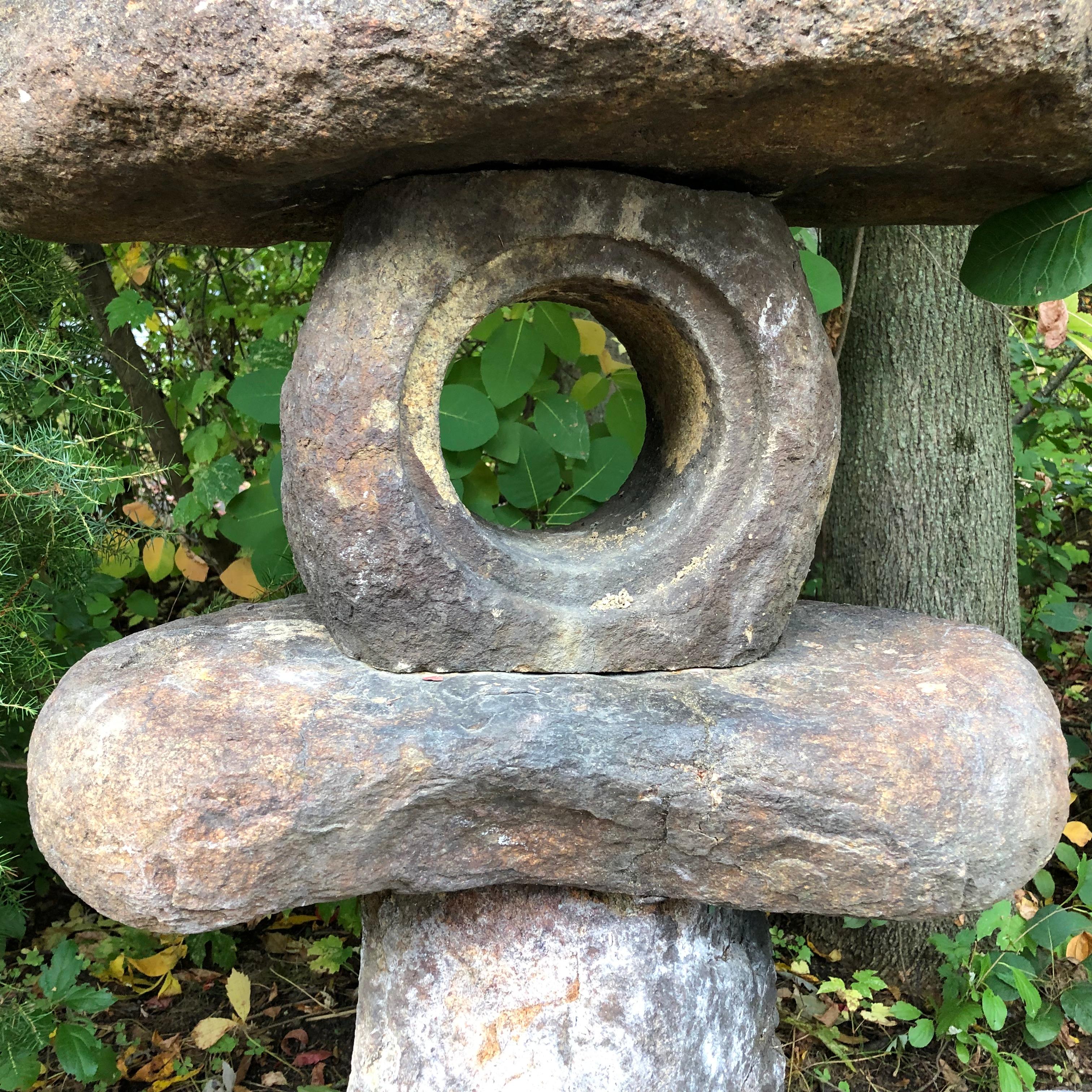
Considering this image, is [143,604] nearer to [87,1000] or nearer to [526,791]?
[87,1000]

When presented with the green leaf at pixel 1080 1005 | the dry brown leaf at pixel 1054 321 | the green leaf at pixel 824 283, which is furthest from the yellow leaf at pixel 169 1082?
the dry brown leaf at pixel 1054 321

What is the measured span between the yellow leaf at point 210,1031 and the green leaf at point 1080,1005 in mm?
1903

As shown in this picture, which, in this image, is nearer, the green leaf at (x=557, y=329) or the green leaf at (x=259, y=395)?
the green leaf at (x=259, y=395)

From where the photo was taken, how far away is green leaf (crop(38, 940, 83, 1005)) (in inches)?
74.5

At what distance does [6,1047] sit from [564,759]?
1.38 meters

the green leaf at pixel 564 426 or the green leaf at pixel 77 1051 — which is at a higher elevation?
the green leaf at pixel 564 426

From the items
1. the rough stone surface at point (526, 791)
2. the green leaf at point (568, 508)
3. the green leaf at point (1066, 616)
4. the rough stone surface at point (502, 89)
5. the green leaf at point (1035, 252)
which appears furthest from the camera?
the green leaf at point (1066, 616)

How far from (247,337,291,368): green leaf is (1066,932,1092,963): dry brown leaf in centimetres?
219

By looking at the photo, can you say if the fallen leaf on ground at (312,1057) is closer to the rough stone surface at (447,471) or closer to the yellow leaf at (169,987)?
the yellow leaf at (169,987)

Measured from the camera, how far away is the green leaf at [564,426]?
85.0 inches

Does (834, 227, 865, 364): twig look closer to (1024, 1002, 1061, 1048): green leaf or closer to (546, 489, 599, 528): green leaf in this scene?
(546, 489, 599, 528): green leaf

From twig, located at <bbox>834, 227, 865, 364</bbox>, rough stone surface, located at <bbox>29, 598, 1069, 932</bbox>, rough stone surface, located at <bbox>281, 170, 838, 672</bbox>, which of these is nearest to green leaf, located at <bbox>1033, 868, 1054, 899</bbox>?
rough stone surface, located at <bbox>29, 598, 1069, 932</bbox>

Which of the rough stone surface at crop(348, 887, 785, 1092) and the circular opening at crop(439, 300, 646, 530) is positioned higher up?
the circular opening at crop(439, 300, 646, 530)

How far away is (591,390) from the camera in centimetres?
234
